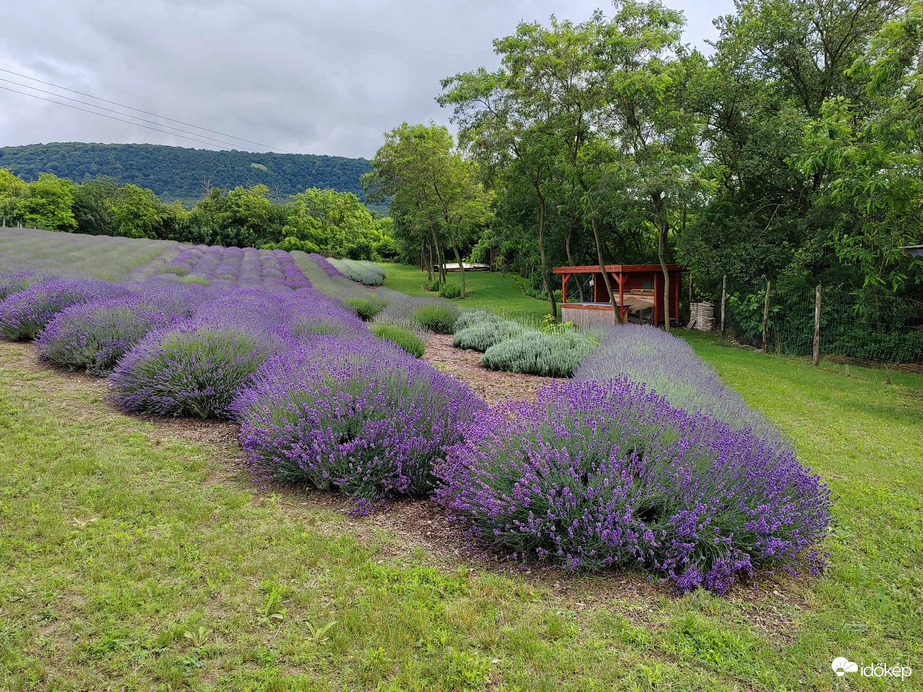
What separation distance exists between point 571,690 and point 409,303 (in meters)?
12.1

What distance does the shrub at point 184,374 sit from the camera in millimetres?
4770

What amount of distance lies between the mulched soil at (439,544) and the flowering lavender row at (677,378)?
4.54ft

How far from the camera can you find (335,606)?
221cm

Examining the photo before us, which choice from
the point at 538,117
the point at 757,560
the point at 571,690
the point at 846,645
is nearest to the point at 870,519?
the point at 757,560

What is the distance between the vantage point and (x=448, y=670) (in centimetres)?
188

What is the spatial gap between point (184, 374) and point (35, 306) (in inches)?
161

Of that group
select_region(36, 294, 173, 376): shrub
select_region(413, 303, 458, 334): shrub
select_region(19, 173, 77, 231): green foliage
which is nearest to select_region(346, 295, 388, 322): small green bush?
select_region(413, 303, 458, 334): shrub

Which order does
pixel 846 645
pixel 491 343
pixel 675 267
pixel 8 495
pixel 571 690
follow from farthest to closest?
1. pixel 675 267
2. pixel 491 343
3. pixel 8 495
4. pixel 846 645
5. pixel 571 690

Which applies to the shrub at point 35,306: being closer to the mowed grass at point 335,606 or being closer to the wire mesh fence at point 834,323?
the mowed grass at point 335,606

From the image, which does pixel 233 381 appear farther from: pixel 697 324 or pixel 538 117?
pixel 697 324

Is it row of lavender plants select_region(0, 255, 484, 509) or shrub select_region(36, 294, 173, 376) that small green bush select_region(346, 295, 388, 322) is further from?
shrub select_region(36, 294, 173, 376)

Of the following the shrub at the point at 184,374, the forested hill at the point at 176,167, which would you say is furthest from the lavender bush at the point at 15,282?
the forested hill at the point at 176,167

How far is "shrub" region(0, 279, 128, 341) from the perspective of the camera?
6.96 metres

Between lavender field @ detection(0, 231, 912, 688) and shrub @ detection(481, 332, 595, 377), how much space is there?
211 cm
